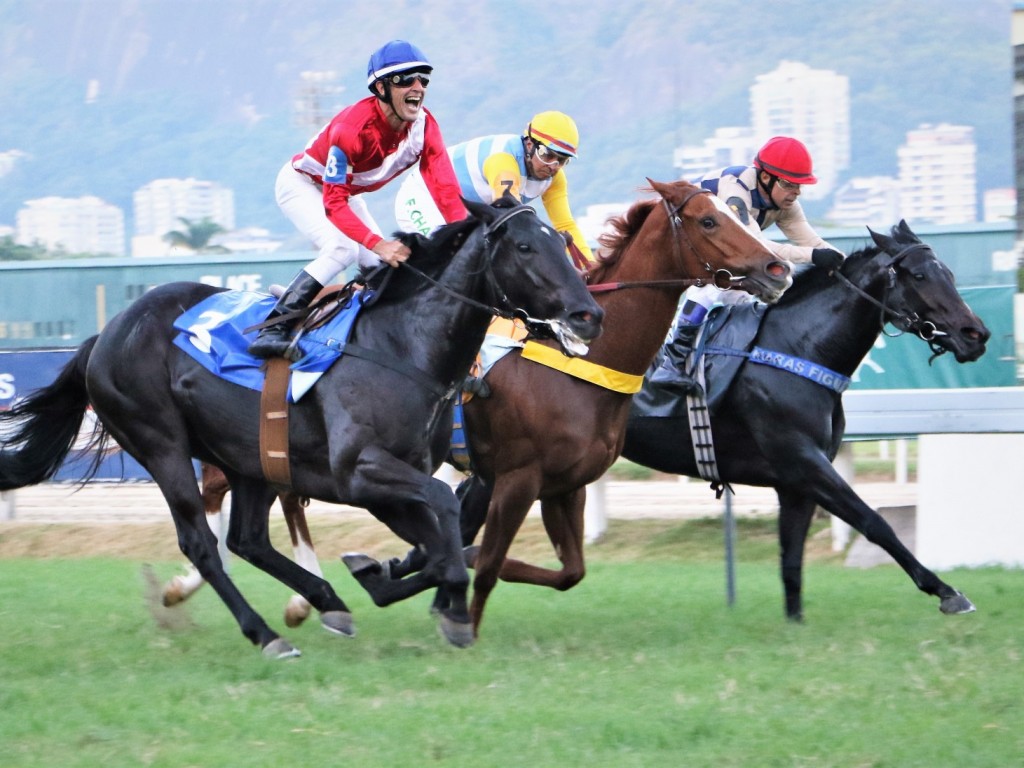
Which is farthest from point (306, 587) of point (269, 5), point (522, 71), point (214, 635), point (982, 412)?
point (269, 5)

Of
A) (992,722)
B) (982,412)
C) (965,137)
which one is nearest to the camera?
(992,722)

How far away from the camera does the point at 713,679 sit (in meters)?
5.18

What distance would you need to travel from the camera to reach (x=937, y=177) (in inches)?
2645

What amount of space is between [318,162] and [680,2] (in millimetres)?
103375

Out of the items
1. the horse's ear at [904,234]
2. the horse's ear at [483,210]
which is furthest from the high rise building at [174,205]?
the horse's ear at [483,210]

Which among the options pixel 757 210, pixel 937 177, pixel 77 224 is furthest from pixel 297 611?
pixel 77 224

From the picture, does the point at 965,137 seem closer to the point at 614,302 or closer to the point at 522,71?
the point at 522,71

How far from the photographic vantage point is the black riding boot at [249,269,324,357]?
6.08 meters

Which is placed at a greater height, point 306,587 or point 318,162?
point 318,162

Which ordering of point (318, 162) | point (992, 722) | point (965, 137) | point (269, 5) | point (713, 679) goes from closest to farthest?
point (992, 722)
point (713, 679)
point (318, 162)
point (965, 137)
point (269, 5)

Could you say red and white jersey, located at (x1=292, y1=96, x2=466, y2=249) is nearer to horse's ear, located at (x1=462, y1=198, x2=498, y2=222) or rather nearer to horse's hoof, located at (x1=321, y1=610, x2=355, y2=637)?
horse's ear, located at (x1=462, y1=198, x2=498, y2=222)

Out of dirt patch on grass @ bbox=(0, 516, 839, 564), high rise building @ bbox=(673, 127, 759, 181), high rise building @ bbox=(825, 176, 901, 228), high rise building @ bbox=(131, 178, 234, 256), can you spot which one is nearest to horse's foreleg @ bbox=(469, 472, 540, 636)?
dirt patch on grass @ bbox=(0, 516, 839, 564)

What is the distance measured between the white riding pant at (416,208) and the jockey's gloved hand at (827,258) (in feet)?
5.96

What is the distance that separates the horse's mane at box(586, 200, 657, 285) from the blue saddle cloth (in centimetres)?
117
